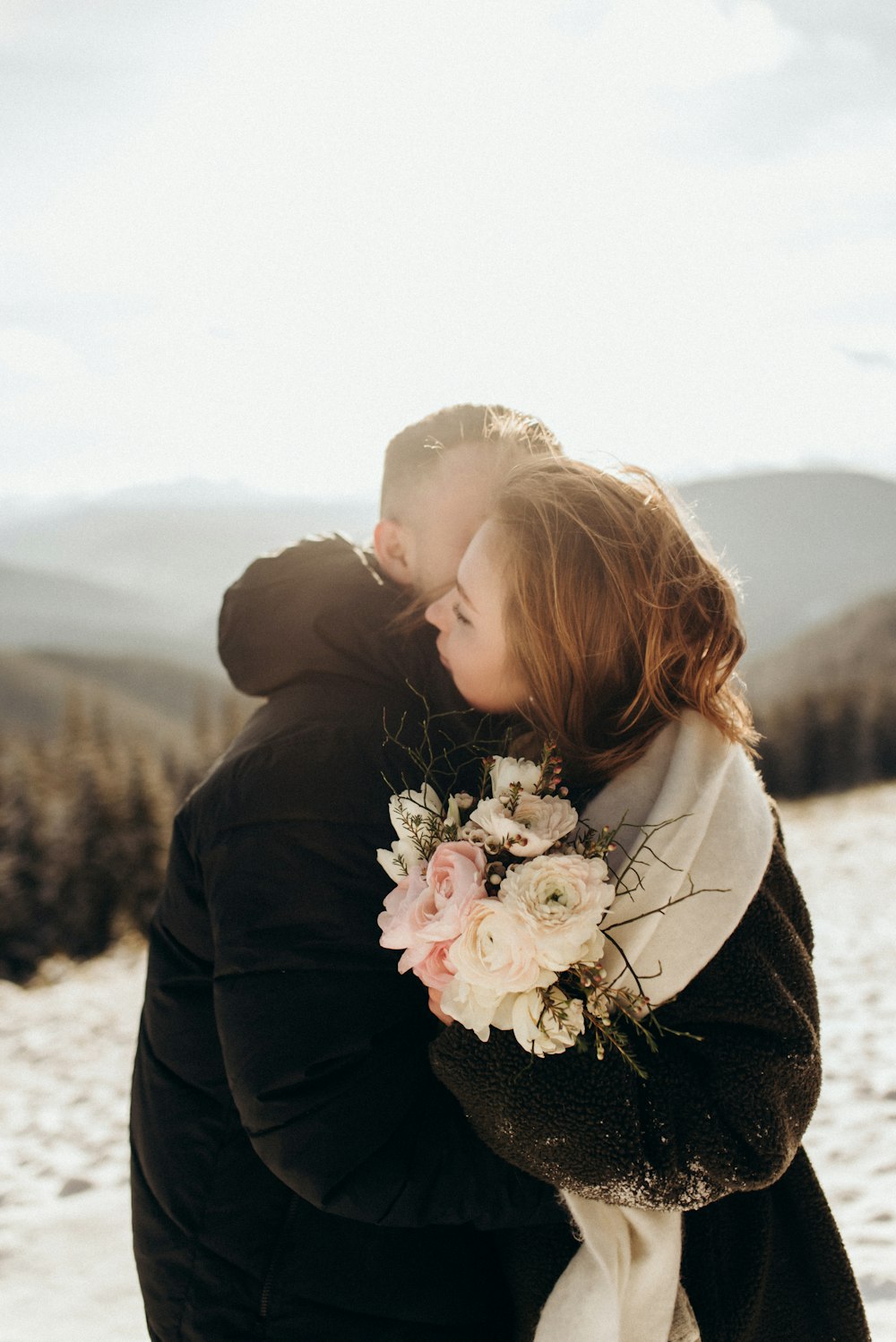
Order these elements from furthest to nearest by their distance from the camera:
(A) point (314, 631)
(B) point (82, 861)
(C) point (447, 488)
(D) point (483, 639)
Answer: (B) point (82, 861)
(C) point (447, 488)
(A) point (314, 631)
(D) point (483, 639)

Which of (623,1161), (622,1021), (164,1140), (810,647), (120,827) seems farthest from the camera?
(810,647)

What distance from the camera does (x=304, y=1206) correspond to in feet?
6.16

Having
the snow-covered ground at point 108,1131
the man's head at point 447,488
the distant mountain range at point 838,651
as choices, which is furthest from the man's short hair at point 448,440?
the distant mountain range at point 838,651

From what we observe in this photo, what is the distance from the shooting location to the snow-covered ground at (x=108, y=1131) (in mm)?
4180

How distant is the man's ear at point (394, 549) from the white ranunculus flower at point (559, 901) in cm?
127

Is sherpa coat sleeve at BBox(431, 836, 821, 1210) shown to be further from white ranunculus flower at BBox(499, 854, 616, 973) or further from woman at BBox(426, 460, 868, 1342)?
white ranunculus flower at BBox(499, 854, 616, 973)

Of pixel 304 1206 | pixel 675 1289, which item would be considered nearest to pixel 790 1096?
pixel 675 1289

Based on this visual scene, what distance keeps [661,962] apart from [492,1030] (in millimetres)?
317

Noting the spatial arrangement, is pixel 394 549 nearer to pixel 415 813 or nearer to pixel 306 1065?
pixel 415 813

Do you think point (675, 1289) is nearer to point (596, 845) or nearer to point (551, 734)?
point (596, 845)

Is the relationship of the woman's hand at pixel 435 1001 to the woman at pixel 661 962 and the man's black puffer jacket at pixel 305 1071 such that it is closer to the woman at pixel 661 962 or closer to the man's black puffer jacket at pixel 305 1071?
the woman at pixel 661 962

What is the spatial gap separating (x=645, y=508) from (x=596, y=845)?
0.68 m

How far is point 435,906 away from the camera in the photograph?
1602 millimetres

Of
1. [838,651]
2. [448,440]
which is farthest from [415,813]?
[838,651]
